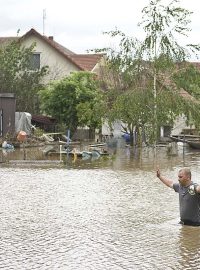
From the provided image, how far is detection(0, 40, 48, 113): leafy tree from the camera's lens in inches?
1893

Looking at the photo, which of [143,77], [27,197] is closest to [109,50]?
[143,77]

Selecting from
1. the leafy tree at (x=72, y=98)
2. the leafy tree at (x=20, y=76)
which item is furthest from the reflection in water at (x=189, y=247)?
the leafy tree at (x=20, y=76)

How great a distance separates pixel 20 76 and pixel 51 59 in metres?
5.03

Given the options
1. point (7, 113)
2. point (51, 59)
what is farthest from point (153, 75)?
point (51, 59)

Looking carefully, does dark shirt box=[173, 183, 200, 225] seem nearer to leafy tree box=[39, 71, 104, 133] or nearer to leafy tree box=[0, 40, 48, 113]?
leafy tree box=[39, 71, 104, 133]

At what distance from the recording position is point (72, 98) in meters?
45.1

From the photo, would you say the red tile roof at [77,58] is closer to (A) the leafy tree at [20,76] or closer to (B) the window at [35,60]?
(B) the window at [35,60]

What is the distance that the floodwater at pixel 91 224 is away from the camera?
28.6ft

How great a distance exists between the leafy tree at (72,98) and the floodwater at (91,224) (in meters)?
22.9

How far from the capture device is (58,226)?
1127cm

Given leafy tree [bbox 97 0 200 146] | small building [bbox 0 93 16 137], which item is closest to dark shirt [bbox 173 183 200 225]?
leafy tree [bbox 97 0 200 146]

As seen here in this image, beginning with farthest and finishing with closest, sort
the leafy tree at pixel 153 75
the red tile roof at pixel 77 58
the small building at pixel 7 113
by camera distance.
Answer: the red tile roof at pixel 77 58 → the small building at pixel 7 113 → the leafy tree at pixel 153 75

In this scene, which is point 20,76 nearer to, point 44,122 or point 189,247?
point 44,122

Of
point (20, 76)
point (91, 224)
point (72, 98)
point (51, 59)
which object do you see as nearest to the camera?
point (91, 224)
